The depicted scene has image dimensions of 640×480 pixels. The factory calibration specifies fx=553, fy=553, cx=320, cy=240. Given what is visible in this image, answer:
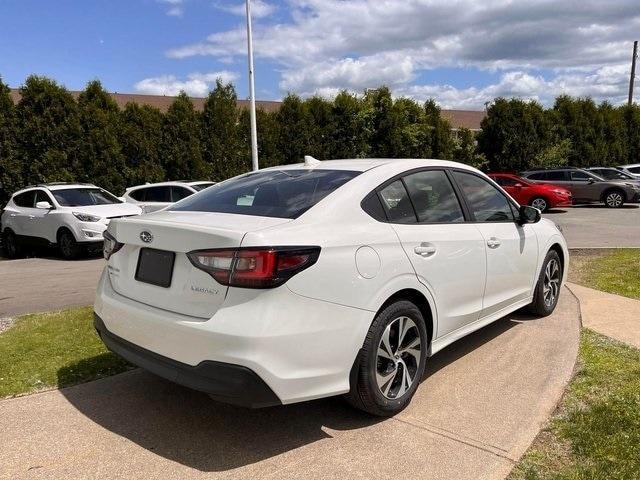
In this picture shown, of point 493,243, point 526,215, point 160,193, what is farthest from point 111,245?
point 160,193

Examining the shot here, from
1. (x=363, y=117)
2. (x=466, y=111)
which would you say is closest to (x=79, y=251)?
(x=363, y=117)

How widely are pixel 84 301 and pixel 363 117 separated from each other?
1628cm

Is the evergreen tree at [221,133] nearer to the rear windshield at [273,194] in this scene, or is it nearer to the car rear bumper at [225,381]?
the rear windshield at [273,194]

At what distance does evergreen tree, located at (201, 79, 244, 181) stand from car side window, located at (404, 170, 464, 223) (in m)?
Result: 15.1

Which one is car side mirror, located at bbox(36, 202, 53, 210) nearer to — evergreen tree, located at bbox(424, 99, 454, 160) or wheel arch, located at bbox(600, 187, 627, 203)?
evergreen tree, located at bbox(424, 99, 454, 160)

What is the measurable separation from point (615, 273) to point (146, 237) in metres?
6.99

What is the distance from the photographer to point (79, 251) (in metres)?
11.6

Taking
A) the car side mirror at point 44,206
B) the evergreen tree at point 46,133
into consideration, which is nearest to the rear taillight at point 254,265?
the car side mirror at point 44,206

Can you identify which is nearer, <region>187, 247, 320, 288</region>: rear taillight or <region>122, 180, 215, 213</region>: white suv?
<region>187, 247, 320, 288</region>: rear taillight

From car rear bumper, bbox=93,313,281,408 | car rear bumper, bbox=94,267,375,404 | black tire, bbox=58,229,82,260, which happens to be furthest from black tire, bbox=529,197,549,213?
car rear bumper, bbox=93,313,281,408

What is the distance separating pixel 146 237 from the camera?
3307 mm

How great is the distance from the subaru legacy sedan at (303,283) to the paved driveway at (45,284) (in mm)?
3829

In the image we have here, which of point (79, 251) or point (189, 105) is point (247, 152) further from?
point (79, 251)

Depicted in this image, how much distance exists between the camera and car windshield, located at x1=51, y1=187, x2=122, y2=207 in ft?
39.4
